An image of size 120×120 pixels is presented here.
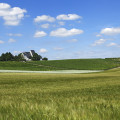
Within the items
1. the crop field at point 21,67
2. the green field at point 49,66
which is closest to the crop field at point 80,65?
the green field at point 49,66

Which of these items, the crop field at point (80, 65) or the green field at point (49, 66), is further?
the crop field at point (80, 65)

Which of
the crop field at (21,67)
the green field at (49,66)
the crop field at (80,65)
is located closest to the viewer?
the crop field at (21,67)

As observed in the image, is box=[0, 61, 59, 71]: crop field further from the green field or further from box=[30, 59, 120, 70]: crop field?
box=[30, 59, 120, 70]: crop field

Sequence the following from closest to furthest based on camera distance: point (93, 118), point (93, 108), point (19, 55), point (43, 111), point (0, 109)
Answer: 1. point (93, 118)
2. point (43, 111)
3. point (93, 108)
4. point (0, 109)
5. point (19, 55)

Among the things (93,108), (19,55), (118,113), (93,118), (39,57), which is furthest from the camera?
(39,57)

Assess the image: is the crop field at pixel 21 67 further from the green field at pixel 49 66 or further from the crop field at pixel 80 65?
the crop field at pixel 80 65

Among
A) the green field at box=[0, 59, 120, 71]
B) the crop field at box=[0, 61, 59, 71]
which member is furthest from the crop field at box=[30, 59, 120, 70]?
the crop field at box=[0, 61, 59, 71]

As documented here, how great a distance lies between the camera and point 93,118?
240 centimetres

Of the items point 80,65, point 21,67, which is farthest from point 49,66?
point 80,65

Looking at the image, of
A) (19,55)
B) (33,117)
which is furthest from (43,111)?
(19,55)

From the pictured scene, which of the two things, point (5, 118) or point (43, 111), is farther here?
point (43, 111)

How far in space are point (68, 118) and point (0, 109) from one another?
1658 mm

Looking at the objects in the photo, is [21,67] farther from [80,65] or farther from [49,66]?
[80,65]

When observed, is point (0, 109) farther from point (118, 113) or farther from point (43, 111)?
point (118, 113)
